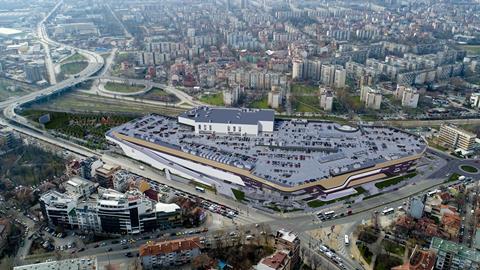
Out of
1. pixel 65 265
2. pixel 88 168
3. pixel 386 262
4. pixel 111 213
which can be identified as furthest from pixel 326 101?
pixel 65 265

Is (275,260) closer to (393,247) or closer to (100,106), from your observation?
(393,247)

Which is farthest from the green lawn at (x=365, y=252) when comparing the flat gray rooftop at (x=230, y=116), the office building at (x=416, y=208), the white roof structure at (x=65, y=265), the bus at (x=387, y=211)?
the white roof structure at (x=65, y=265)

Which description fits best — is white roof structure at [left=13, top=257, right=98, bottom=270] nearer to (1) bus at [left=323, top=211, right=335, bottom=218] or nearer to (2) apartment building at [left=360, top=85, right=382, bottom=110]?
(1) bus at [left=323, top=211, right=335, bottom=218]

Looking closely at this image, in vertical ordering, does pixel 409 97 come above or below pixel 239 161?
above

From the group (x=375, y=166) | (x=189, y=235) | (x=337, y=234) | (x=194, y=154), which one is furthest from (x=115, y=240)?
(x=375, y=166)

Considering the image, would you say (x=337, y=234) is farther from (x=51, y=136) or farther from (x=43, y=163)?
(x=51, y=136)

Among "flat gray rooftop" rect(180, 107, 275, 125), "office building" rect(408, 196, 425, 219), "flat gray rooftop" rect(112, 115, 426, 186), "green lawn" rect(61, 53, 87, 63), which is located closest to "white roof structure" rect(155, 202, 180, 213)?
"flat gray rooftop" rect(112, 115, 426, 186)

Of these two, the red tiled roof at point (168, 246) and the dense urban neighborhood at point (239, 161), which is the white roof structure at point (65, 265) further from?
the red tiled roof at point (168, 246)
